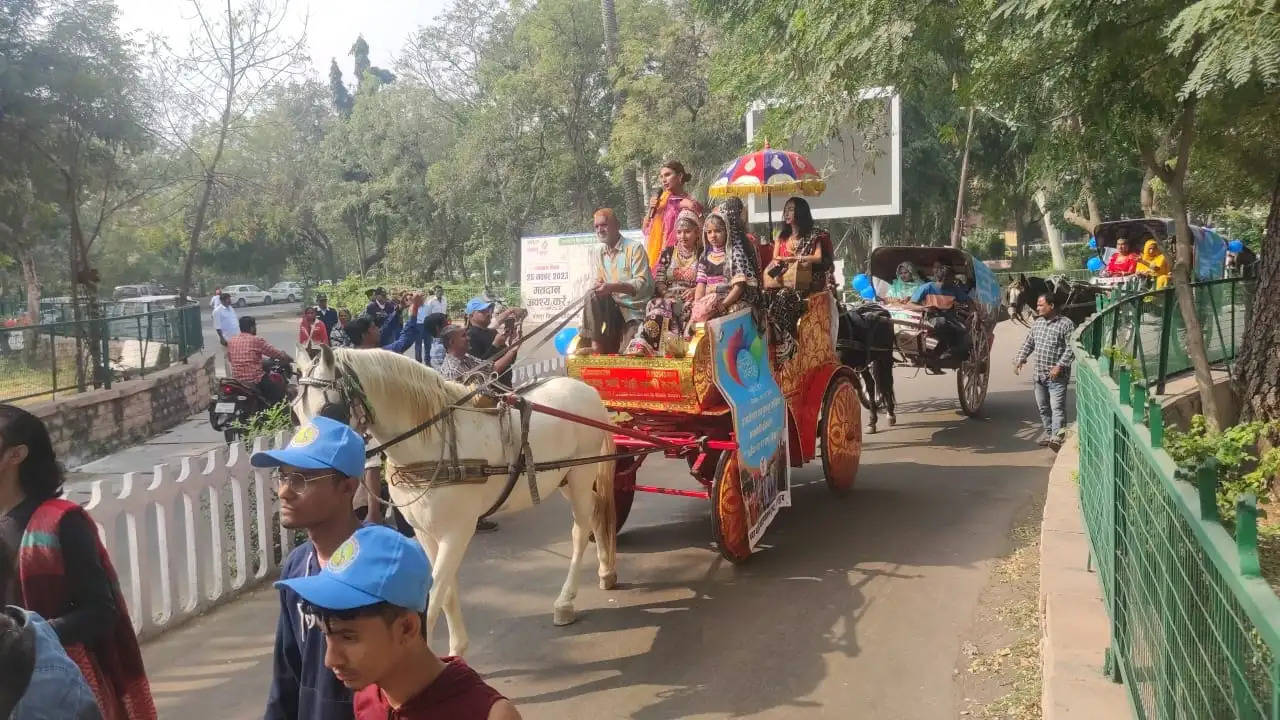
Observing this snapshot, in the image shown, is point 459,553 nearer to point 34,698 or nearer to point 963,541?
point 34,698

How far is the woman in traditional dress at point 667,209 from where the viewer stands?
284 inches

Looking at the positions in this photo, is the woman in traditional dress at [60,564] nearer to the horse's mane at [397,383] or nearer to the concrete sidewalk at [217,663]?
the horse's mane at [397,383]

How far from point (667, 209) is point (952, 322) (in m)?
4.63

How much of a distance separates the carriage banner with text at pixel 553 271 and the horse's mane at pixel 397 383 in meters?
7.17

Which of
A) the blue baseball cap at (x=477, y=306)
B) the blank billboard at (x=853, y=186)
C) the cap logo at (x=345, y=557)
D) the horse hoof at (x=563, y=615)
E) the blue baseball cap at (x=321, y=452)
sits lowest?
the horse hoof at (x=563, y=615)

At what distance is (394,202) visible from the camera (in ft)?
128

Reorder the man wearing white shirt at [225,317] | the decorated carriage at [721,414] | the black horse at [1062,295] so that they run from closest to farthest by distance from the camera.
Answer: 1. the decorated carriage at [721,414]
2. the black horse at [1062,295]
3. the man wearing white shirt at [225,317]

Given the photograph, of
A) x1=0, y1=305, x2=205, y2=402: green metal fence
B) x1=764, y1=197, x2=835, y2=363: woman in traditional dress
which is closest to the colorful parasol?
A: x1=764, y1=197, x2=835, y2=363: woman in traditional dress

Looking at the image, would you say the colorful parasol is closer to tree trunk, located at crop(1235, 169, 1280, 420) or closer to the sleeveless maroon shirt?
tree trunk, located at crop(1235, 169, 1280, 420)

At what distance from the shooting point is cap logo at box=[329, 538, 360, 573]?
1876 mm

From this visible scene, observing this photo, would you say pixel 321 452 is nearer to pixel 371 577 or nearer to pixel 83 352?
pixel 371 577

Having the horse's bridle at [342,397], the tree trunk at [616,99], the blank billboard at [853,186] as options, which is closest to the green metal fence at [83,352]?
the horse's bridle at [342,397]

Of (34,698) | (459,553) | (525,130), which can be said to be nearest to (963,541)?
(459,553)

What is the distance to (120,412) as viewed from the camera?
12.7 metres
